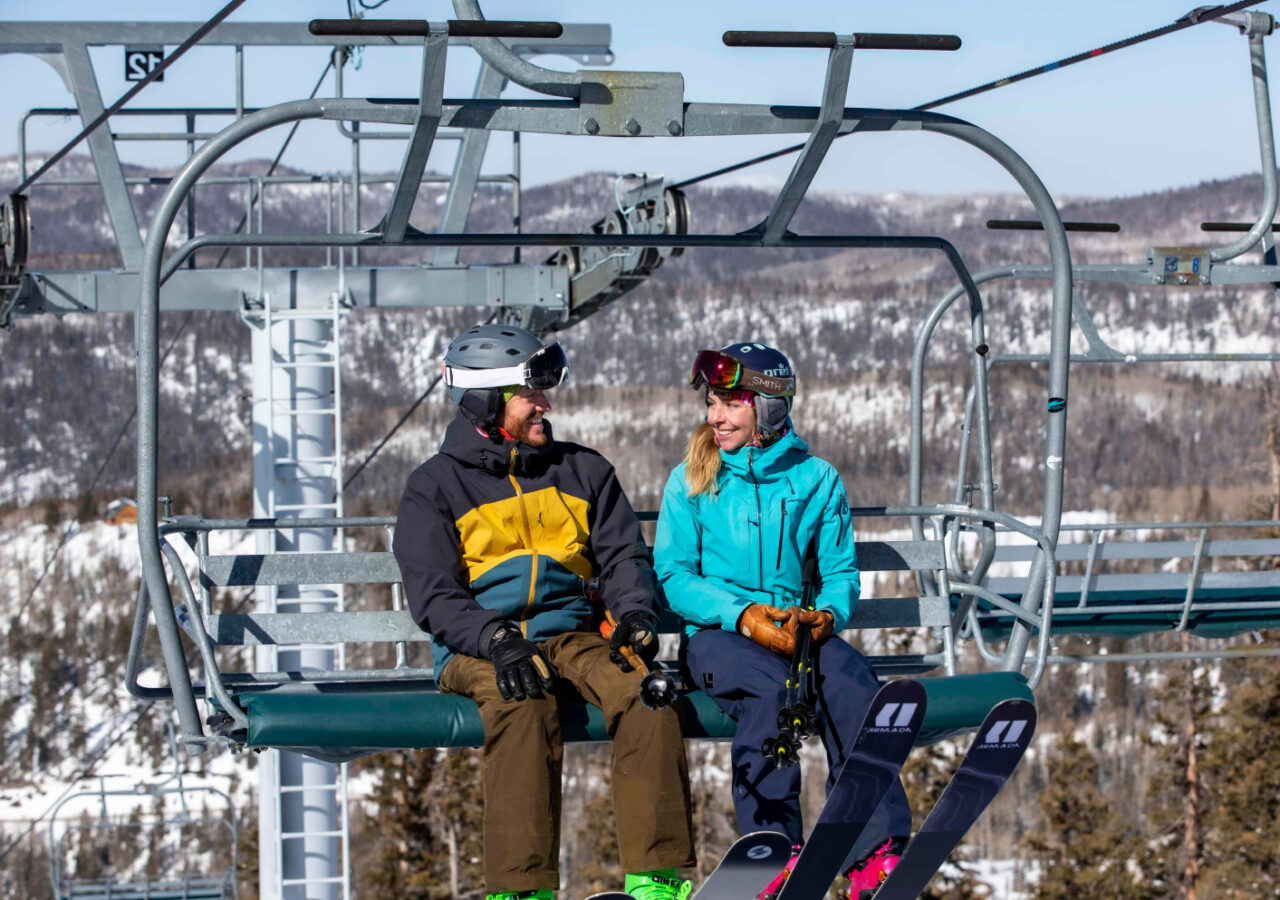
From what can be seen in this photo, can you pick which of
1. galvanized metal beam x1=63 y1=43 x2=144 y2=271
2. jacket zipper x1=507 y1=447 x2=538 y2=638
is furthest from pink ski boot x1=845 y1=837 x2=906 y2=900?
galvanized metal beam x1=63 y1=43 x2=144 y2=271

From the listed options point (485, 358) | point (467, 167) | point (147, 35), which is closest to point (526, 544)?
point (485, 358)

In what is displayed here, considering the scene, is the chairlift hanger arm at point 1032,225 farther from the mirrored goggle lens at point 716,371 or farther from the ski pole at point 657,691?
the ski pole at point 657,691

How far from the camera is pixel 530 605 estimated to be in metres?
4.27

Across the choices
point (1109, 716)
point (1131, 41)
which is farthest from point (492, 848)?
point (1109, 716)

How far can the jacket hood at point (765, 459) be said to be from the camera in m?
4.48

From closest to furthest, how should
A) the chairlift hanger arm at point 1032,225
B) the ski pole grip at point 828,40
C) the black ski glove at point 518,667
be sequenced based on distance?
the ski pole grip at point 828,40, the black ski glove at point 518,667, the chairlift hanger arm at point 1032,225

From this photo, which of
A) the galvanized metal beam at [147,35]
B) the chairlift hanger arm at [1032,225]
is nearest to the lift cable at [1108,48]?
the chairlift hanger arm at [1032,225]

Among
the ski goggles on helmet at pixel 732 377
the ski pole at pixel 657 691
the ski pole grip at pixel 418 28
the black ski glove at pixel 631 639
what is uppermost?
the ski pole grip at pixel 418 28

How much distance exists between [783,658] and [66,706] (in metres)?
81.7

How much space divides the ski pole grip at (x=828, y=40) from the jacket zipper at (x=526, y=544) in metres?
1.30

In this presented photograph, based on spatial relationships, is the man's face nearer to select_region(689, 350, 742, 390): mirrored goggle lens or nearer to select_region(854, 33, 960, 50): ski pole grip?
select_region(689, 350, 742, 390): mirrored goggle lens

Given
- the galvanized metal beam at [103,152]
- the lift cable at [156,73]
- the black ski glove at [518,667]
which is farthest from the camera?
the galvanized metal beam at [103,152]

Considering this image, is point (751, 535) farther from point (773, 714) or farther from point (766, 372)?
point (773, 714)

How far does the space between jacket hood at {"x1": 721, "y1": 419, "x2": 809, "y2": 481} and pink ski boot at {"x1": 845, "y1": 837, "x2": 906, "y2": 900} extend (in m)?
1.11
